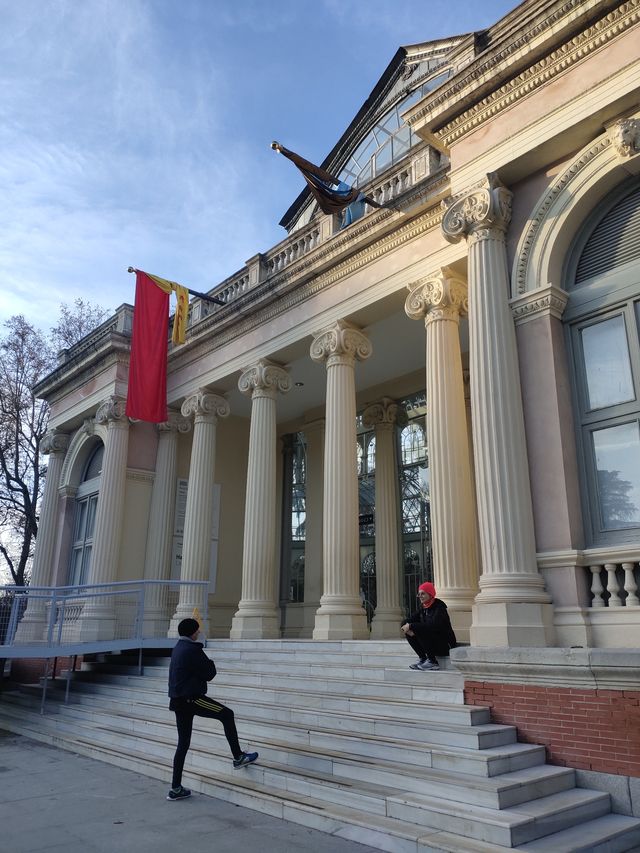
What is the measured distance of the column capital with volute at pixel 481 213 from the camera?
26.1 feet

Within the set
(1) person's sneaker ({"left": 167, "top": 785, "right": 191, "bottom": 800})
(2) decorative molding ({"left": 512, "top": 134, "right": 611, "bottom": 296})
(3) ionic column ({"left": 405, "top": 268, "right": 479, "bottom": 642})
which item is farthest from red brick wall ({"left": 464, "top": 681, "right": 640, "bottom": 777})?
(2) decorative molding ({"left": 512, "top": 134, "right": 611, "bottom": 296})

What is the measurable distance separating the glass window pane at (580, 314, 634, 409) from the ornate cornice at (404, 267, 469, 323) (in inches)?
96.5

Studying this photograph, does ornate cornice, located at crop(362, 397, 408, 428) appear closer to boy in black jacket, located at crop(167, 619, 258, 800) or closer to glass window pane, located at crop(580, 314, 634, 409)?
glass window pane, located at crop(580, 314, 634, 409)

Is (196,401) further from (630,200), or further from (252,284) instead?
(630,200)

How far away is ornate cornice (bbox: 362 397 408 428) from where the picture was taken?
47.3 feet

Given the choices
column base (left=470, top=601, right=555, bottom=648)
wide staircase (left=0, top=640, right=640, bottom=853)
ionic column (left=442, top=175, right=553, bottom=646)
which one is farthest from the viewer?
ionic column (left=442, top=175, right=553, bottom=646)

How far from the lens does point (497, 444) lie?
723cm

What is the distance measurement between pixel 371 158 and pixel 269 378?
26.6ft

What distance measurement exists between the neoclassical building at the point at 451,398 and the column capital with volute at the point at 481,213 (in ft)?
0.09

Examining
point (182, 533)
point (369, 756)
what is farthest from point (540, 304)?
point (182, 533)

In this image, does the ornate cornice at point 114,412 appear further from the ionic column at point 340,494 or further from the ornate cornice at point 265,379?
A: the ionic column at point 340,494

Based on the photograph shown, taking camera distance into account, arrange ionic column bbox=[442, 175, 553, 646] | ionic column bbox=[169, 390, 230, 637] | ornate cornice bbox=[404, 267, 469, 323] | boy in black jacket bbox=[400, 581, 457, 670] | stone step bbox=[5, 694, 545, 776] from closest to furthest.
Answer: stone step bbox=[5, 694, 545, 776]
ionic column bbox=[442, 175, 553, 646]
boy in black jacket bbox=[400, 581, 457, 670]
ornate cornice bbox=[404, 267, 469, 323]
ionic column bbox=[169, 390, 230, 637]

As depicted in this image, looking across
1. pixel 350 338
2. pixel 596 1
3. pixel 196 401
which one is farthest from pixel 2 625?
pixel 596 1

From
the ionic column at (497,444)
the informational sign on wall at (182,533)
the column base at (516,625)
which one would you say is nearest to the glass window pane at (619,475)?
the ionic column at (497,444)
